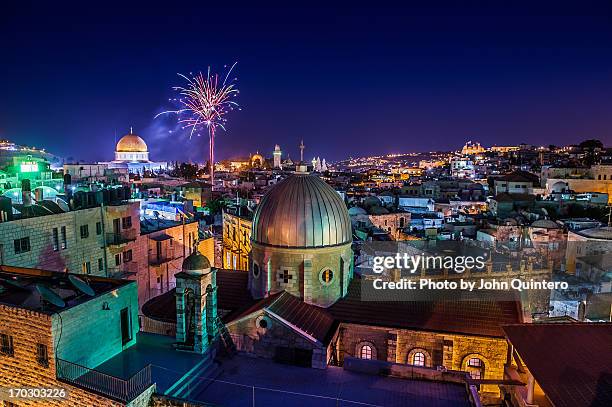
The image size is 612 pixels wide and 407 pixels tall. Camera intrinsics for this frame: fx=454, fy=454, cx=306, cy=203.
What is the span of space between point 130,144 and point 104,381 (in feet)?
398

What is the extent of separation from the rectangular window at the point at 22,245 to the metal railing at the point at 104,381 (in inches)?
558

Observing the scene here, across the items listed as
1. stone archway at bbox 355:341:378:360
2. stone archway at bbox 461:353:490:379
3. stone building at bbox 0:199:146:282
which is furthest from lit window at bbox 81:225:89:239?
stone archway at bbox 461:353:490:379

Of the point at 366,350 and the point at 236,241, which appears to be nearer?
the point at 366,350

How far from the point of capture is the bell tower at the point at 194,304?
19141mm

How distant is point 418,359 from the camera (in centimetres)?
2206

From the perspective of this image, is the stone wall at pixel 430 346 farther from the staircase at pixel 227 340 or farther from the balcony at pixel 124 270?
the balcony at pixel 124 270

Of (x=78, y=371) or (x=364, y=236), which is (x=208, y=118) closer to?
(x=364, y=236)

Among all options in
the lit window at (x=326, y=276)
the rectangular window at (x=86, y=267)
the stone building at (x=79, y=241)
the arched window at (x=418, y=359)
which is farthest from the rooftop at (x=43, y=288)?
the arched window at (x=418, y=359)

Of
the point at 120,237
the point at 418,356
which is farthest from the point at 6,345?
the point at 120,237

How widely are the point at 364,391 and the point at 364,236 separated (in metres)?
26.6

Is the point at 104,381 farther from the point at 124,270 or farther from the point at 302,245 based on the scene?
the point at 124,270

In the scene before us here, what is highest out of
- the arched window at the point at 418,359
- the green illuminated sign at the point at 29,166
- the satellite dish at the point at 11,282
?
the green illuminated sign at the point at 29,166

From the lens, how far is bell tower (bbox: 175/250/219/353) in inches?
754

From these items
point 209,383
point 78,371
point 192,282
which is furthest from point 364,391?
point 78,371
